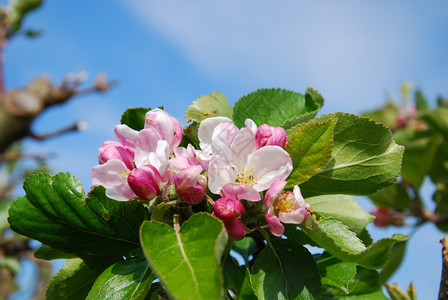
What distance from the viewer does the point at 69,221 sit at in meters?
0.86

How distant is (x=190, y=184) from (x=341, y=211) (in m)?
0.43

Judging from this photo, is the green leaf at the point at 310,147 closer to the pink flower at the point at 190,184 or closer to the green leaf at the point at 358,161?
the green leaf at the point at 358,161

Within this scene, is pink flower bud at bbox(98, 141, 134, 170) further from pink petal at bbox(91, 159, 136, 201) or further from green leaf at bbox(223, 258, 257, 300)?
green leaf at bbox(223, 258, 257, 300)

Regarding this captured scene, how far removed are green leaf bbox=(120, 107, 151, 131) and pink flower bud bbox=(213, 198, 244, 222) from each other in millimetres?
341

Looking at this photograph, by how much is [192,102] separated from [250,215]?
283 millimetres

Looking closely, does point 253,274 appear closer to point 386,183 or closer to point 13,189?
point 386,183

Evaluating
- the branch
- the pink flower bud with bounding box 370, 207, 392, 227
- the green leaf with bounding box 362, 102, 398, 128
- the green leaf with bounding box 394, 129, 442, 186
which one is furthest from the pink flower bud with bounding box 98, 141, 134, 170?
the green leaf with bounding box 362, 102, 398, 128

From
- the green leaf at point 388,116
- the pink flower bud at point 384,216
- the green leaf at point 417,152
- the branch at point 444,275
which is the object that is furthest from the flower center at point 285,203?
the green leaf at point 388,116

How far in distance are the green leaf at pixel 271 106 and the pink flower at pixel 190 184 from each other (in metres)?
0.28

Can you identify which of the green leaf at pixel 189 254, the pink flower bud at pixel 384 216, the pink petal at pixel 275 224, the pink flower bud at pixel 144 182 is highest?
the pink flower bud at pixel 144 182

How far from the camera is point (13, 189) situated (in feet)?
18.7

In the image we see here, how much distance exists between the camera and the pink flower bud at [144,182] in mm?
755

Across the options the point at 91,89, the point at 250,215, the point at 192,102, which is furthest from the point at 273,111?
the point at 91,89

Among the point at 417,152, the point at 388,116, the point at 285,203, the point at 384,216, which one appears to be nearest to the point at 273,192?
the point at 285,203
